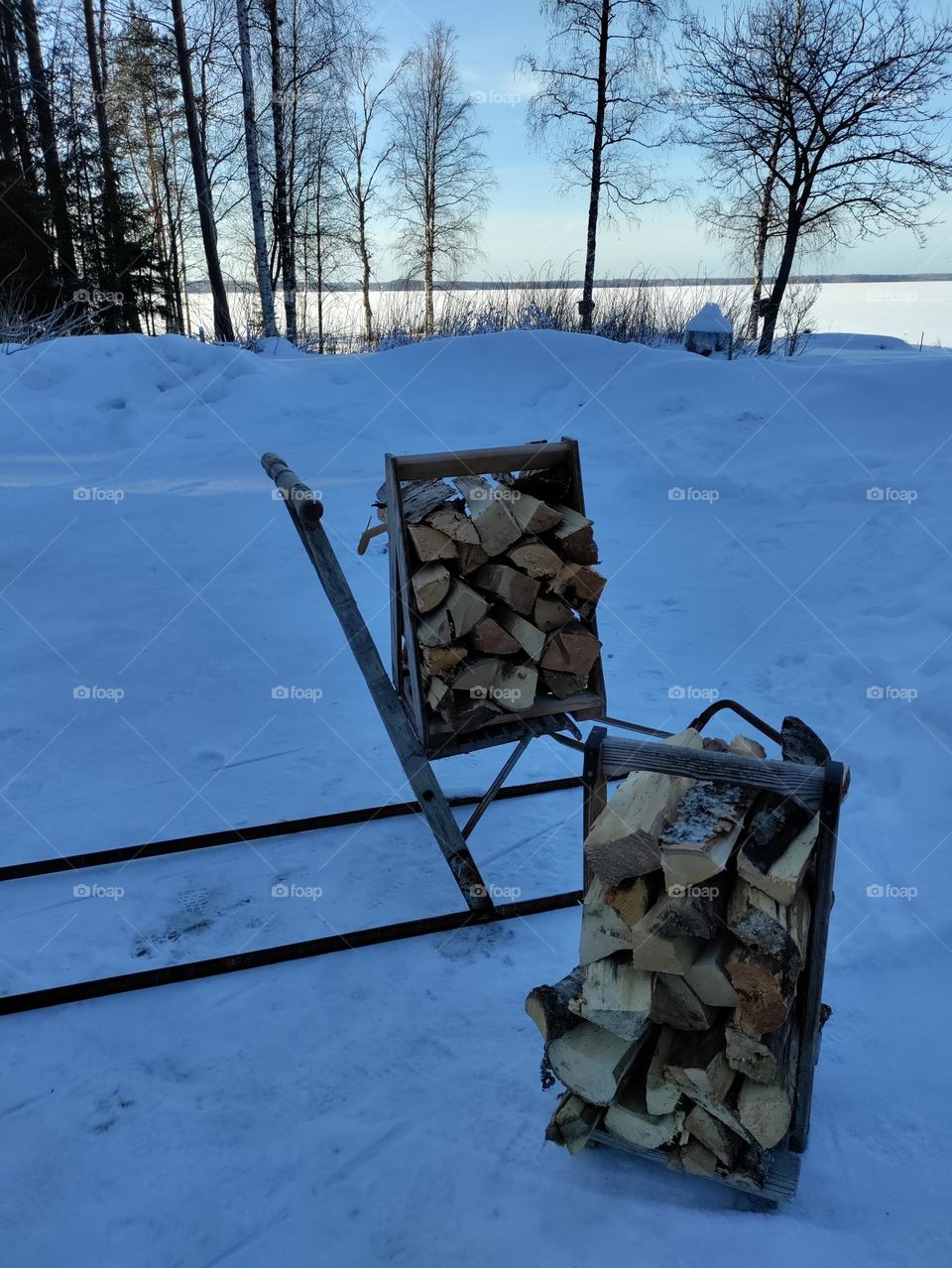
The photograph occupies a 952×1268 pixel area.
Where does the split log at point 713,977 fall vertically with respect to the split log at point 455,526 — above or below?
below

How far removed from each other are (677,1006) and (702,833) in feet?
1.50

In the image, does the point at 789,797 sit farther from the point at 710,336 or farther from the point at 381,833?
the point at 710,336

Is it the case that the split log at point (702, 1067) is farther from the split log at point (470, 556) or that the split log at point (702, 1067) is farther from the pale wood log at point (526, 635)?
the split log at point (470, 556)

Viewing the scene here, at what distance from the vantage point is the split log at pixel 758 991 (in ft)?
6.52

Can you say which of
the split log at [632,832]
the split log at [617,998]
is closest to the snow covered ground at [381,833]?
the split log at [617,998]

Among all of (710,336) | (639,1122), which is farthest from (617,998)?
(710,336)

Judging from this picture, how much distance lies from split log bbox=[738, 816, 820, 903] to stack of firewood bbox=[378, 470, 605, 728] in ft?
3.95

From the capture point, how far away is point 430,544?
3.01 meters

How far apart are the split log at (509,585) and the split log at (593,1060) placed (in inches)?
56.4

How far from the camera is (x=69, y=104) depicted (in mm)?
17891

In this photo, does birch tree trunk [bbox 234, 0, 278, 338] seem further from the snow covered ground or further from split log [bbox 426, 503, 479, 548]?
split log [bbox 426, 503, 479, 548]

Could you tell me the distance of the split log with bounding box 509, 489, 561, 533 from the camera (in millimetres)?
3051

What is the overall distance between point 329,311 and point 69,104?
11.7 meters

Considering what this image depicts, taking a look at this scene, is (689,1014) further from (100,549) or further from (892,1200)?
(100,549)
